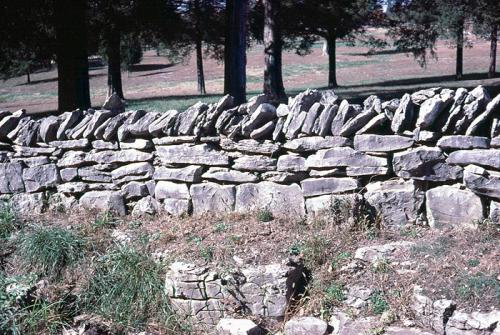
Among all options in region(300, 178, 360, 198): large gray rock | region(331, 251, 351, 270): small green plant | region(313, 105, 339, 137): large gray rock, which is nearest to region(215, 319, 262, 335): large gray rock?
region(331, 251, 351, 270): small green plant

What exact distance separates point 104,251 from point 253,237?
1.41 meters

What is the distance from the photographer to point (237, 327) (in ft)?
15.8

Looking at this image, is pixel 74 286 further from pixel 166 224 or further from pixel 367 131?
pixel 367 131

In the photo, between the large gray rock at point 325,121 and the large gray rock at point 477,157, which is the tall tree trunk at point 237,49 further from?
the large gray rock at point 477,157

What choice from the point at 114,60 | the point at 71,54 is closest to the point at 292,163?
the point at 71,54

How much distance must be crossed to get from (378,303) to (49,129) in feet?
13.2

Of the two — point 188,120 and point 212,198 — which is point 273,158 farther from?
point 188,120

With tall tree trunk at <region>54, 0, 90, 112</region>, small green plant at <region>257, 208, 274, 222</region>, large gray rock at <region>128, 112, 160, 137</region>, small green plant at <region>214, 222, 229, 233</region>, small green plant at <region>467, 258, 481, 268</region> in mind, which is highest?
tall tree trunk at <region>54, 0, 90, 112</region>

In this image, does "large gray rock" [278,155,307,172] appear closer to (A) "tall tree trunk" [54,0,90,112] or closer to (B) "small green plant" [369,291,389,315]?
(B) "small green plant" [369,291,389,315]

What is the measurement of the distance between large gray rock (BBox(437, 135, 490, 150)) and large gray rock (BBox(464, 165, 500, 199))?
0.18 meters

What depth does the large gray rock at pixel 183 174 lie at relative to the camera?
6.34m

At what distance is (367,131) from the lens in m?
5.71

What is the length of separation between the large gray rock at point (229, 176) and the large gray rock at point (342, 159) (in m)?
0.64

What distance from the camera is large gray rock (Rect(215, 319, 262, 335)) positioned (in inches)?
187
